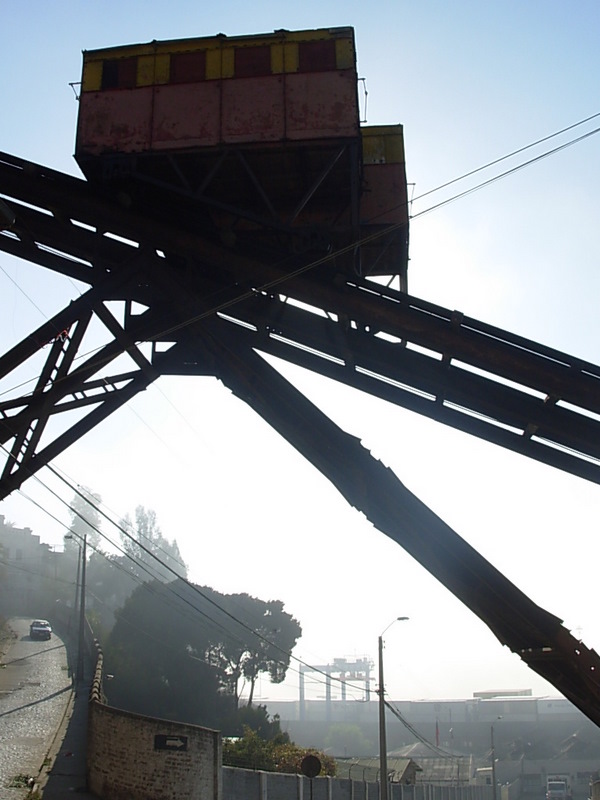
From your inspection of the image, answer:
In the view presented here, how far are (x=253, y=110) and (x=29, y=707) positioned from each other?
85.1 feet

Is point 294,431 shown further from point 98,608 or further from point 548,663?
point 98,608

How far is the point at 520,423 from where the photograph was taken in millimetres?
9539

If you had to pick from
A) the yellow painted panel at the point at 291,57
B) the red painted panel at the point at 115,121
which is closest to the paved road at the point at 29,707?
the red painted panel at the point at 115,121

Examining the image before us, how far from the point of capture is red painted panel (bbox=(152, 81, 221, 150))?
10.6 meters

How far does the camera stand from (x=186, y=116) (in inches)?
422

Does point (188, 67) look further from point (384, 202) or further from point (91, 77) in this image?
point (384, 202)

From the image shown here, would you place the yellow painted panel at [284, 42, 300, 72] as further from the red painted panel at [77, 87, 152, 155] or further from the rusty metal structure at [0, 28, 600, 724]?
the red painted panel at [77, 87, 152, 155]

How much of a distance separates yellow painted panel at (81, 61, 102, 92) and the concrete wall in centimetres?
1474

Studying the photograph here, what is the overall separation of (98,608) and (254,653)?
5390 cm

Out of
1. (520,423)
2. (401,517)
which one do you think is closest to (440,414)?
(520,423)

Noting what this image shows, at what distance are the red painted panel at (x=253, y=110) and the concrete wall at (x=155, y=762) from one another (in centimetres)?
1458

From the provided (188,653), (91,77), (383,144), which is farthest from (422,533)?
(188,653)

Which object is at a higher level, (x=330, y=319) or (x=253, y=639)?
(x=330, y=319)

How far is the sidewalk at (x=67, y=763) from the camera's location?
1856 centimetres
